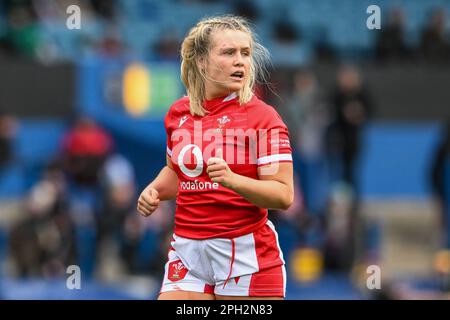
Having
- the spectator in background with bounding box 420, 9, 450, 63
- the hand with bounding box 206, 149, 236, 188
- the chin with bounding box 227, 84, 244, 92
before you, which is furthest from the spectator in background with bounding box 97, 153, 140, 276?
the hand with bounding box 206, 149, 236, 188

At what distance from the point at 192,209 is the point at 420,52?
1604 centimetres

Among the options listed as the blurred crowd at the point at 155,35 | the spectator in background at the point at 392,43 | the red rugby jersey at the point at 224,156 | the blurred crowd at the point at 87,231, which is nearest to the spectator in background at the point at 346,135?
the blurred crowd at the point at 155,35

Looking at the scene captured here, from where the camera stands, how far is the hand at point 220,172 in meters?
5.32

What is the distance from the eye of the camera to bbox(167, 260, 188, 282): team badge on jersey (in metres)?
5.75

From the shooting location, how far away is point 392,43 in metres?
21.0

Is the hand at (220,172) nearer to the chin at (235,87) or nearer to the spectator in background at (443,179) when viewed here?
the chin at (235,87)

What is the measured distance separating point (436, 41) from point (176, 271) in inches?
622

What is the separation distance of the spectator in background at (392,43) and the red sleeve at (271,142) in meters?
15.5

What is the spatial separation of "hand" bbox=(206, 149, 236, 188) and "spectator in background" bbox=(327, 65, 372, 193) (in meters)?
11.0

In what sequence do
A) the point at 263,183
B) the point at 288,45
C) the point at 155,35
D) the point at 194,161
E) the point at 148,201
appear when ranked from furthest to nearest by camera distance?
the point at 288,45, the point at 155,35, the point at 148,201, the point at 194,161, the point at 263,183

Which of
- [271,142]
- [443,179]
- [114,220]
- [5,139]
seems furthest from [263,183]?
[5,139]

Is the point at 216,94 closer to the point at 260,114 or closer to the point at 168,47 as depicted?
the point at 260,114

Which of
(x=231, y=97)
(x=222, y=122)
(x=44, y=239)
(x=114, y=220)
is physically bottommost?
(x=44, y=239)

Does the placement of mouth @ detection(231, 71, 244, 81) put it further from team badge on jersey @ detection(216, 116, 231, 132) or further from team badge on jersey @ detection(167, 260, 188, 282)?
team badge on jersey @ detection(167, 260, 188, 282)
